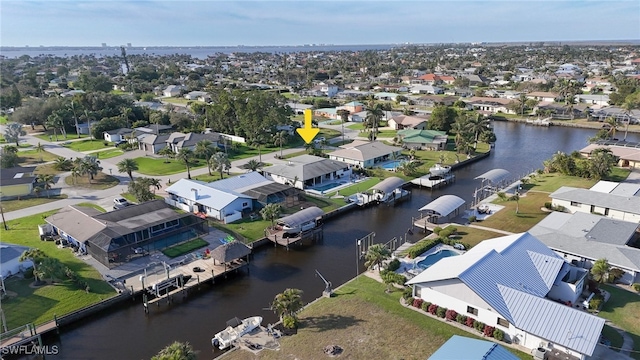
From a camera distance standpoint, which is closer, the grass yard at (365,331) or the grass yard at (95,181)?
the grass yard at (365,331)

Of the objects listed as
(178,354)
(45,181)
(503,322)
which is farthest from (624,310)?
(45,181)

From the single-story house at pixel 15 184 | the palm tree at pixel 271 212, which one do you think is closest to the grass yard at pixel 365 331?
the palm tree at pixel 271 212

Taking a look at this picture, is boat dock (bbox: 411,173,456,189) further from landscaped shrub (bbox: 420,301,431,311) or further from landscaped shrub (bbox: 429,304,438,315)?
landscaped shrub (bbox: 429,304,438,315)

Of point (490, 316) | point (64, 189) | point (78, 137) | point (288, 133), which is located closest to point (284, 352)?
point (490, 316)

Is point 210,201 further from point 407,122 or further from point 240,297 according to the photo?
point 407,122

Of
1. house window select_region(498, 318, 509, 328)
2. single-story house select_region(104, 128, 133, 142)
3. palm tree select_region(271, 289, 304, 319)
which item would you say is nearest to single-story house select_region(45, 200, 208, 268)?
palm tree select_region(271, 289, 304, 319)

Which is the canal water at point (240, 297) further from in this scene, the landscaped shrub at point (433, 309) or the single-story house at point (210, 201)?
the landscaped shrub at point (433, 309)
